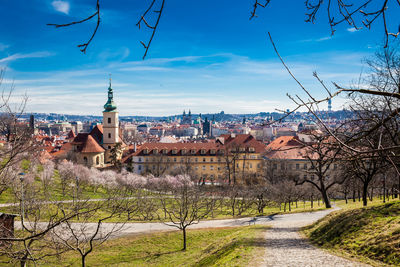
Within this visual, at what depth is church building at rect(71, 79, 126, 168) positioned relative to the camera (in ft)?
176

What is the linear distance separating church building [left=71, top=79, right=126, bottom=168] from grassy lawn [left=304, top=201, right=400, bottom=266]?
45.3 metres

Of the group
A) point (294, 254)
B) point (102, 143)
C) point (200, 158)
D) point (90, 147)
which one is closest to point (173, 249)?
point (294, 254)

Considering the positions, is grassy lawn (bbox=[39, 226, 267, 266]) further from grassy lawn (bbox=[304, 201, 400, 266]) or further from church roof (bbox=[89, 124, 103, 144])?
church roof (bbox=[89, 124, 103, 144])

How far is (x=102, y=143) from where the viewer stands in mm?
62125

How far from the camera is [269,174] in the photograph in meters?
43.8

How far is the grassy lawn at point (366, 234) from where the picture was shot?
8.45 metres

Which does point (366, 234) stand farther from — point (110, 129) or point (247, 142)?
point (110, 129)

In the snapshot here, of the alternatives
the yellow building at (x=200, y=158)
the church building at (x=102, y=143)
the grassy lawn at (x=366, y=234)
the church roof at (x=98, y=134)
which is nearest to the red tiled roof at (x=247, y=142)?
the yellow building at (x=200, y=158)

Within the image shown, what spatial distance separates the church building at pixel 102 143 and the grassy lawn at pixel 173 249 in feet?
119

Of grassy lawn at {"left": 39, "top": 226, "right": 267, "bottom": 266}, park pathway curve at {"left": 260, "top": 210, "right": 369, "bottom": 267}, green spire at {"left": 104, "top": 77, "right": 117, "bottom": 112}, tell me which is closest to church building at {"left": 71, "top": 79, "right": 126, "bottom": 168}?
green spire at {"left": 104, "top": 77, "right": 117, "bottom": 112}

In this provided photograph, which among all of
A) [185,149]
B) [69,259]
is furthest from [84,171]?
[69,259]

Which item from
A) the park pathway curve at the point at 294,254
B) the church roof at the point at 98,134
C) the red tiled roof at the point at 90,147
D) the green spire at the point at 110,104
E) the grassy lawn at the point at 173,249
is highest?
the green spire at the point at 110,104

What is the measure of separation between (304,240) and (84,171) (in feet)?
111

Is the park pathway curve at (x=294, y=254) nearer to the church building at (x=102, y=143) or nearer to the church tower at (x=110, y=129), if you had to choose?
the church building at (x=102, y=143)
